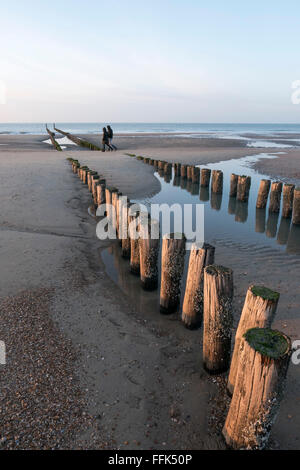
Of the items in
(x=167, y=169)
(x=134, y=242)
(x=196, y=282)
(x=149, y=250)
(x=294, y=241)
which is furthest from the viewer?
(x=167, y=169)

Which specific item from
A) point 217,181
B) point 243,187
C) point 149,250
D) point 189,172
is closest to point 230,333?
point 149,250

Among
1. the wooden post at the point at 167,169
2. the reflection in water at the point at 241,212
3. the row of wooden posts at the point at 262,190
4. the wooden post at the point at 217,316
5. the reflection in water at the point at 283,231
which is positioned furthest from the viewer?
the wooden post at the point at 167,169

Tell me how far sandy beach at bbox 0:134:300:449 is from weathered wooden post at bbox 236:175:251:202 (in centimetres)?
579

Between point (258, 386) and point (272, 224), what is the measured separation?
328 inches

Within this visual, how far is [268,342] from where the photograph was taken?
221 cm

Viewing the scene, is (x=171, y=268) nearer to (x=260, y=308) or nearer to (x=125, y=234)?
(x=260, y=308)

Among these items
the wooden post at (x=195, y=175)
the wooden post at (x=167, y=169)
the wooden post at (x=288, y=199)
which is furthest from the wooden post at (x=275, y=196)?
the wooden post at (x=167, y=169)

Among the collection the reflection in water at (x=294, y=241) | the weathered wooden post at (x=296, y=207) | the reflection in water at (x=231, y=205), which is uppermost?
the weathered wooden post at (x=296, y=207)

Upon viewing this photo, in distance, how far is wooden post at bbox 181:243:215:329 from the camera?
3742 mm

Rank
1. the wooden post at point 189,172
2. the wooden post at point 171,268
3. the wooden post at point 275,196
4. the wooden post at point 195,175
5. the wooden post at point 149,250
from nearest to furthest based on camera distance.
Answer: the wooden post at point 171,268 < the wooden post at point 149,250 < the wooden post at point 275,196 < the wooden post at point 195,175 < the wooden post at point 189,172

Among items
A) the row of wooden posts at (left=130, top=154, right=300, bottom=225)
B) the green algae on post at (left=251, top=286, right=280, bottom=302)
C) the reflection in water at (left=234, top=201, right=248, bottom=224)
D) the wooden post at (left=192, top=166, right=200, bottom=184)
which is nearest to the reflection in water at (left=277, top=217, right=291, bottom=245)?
the row of wooden posts at (left=130, top=154, right=300, bottom=225)

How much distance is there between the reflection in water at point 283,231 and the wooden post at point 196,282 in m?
5.00

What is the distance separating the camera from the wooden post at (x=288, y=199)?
963 centimetres

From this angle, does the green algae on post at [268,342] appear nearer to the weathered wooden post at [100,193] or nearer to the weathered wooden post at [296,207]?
the weathered wooden post at [100,193]
